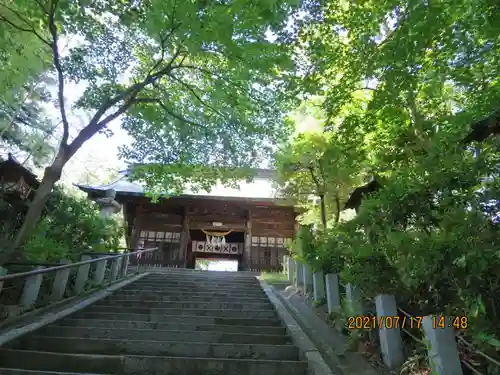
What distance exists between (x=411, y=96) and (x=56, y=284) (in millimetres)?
9137

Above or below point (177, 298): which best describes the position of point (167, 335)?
below

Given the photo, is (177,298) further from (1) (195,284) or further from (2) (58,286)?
(2) (58,286)

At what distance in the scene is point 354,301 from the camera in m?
4.51

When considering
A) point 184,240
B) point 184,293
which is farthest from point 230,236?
point 184,293

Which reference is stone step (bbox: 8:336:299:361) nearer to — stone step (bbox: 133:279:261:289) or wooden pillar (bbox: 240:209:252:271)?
stone step (bbox: 133:279:261:289)

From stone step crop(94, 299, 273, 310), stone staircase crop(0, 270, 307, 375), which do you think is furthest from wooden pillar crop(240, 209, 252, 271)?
stone step crop(94, 299, 273, 310)

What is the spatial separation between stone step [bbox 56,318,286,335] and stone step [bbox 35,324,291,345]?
1.15 ft

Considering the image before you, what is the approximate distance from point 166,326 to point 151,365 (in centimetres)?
163

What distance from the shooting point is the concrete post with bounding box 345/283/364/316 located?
173 inches

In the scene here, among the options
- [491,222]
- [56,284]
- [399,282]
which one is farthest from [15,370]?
[491,222]

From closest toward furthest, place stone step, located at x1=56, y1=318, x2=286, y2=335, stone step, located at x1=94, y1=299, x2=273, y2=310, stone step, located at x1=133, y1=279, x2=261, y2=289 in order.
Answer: stone step, located at x1=56, y1=318, x2=286, y2=335 → stone step, located at x1=94, y1=299, x2=273, y2=310 → stone step, located at x1=133, y1=279, x2=261, y2=289

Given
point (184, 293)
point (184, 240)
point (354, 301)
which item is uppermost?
point (184, 240)

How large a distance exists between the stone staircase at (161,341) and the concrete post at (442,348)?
5.41 ft

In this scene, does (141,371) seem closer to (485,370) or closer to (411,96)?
(485,370)
